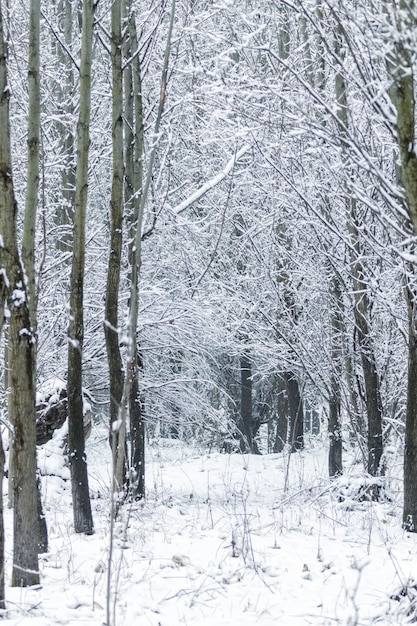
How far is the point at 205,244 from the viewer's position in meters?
13.3

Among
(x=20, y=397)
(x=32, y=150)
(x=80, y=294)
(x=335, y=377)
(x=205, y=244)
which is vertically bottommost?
(x=20, y=397)

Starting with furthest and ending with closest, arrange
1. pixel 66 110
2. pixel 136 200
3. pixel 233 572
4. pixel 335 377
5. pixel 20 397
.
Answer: pixel 66 110 < pixel 335 377 < pixel 136 200 < pixel 233 572 < pixel 20 397

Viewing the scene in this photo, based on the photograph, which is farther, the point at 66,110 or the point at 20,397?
the point at 66,110

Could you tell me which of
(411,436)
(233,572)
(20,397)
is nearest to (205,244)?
(411,436)

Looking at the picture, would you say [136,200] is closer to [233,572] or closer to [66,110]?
[233,572]

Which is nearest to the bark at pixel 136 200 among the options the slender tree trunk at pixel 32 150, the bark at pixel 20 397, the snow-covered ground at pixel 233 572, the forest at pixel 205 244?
the forest at pixel 205 244

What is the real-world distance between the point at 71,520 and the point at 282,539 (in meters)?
3.04

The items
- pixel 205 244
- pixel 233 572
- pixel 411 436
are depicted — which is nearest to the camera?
pixel 233 572

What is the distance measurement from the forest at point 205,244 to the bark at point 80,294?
0.02 meters

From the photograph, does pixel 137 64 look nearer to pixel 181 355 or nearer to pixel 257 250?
pixel 257 250

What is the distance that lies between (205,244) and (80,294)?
6.75 m

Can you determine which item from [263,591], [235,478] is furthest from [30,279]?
[235,478]

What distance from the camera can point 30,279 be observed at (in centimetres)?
548

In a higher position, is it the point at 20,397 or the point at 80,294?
the point at 80,294
